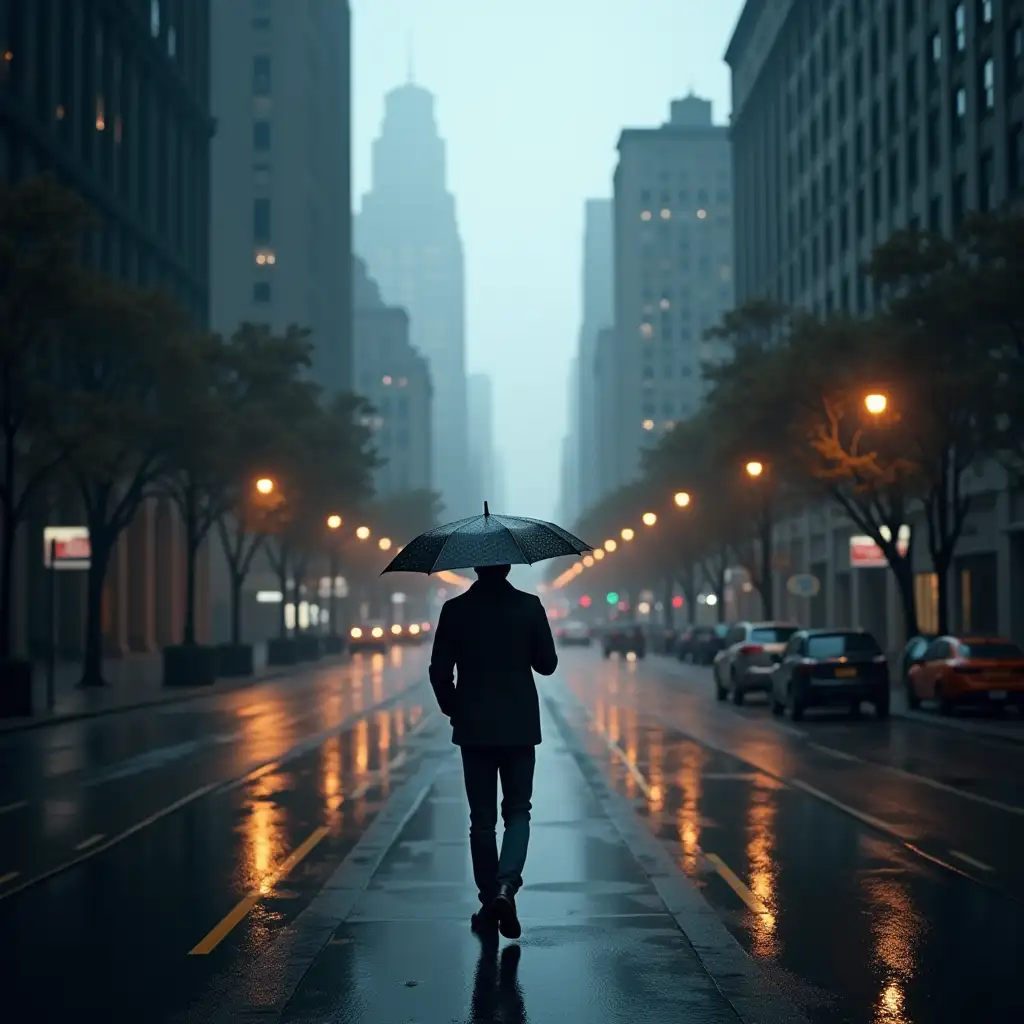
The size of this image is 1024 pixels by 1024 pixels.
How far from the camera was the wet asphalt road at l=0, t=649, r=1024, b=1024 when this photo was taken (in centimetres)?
846

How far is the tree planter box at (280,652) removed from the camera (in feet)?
222

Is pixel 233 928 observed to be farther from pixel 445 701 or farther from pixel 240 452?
pixel 240 452

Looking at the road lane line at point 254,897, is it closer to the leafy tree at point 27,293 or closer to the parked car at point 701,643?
the leafy tree at point 27,293

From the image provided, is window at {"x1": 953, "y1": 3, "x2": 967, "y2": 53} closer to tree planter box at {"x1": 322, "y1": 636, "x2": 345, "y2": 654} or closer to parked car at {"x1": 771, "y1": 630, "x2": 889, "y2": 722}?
parked car at {"x1": 771, "y1": 630, "x2": 889, "y2": 722}

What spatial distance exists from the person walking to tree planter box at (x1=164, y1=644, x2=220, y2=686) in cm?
3864

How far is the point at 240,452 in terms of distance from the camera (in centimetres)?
5247

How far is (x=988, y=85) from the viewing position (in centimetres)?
5294

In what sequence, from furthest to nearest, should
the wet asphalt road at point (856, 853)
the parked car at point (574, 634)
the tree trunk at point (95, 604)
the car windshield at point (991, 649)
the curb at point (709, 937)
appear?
the parked car at point (574, 634)
the tree trunk at point (95, 604)
the car windshield at point (991, 649)
the wet asphalt road at point (856, 853)
the curb at point (709, 937)

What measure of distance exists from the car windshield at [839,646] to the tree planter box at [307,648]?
135 feet

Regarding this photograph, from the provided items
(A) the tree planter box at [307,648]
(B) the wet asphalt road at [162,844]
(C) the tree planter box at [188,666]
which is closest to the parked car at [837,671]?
(B) the wet asphalt road at [162,844]

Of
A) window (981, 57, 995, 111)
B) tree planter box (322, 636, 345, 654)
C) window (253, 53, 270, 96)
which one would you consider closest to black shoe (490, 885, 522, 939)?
window (981, 57, 995, 111)

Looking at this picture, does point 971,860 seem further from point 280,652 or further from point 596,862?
point 280,652

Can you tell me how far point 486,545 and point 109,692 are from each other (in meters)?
35.2

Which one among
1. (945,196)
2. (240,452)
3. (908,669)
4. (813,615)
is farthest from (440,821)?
(813,615)
